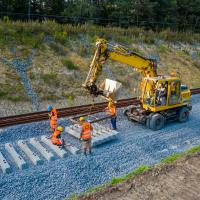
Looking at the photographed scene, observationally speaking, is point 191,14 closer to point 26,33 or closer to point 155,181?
point 26,33

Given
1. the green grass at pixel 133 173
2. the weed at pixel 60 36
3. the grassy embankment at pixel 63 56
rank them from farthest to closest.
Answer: the weed at pixel 60 36 < the grassy embankment at pixel 63 56 < the green grass at pixel 133 173

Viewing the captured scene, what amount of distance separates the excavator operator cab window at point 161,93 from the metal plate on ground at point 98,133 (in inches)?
107

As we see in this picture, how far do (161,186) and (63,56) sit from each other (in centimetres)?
1396

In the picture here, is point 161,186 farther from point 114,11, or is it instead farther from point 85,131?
point 114,11

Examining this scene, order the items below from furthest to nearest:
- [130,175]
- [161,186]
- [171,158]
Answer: [171,158] < [130,175] < [161,186]

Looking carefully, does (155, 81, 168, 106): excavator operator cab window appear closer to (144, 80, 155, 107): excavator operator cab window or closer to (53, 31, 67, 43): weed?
(144, 80, 155, 107): excavator operator cab window

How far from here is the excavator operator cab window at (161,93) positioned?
15023 mm

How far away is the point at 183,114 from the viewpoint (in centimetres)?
1656

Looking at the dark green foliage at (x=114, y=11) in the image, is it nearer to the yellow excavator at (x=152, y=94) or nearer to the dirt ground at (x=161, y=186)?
Answer: the yellow excavator at (x=152, y=94)

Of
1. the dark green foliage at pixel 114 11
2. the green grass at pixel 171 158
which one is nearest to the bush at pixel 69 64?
the dark green foliage at pixel 114 11

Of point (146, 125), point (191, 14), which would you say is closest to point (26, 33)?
point (146, 125)

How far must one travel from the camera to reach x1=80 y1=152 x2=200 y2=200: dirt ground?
9516 millimetres

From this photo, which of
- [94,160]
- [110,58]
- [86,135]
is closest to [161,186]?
[94,160]

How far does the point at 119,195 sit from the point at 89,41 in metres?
17.4
